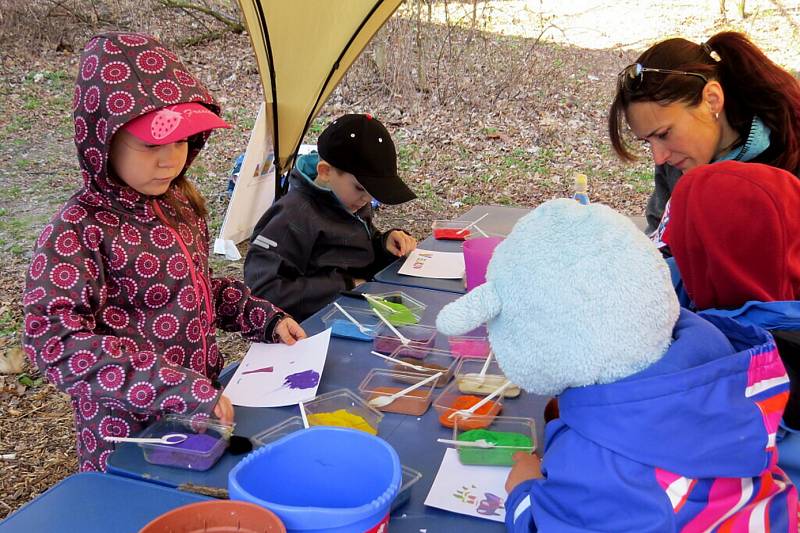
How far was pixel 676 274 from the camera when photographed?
5.13 ft

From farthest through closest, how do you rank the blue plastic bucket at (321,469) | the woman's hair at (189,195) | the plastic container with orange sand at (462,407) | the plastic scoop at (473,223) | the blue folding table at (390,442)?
the plastic scoop at (473,223)
the woman's hair at (189,195)
the plastic container with orange sand at (462,407)
the blue folding table at (390,442)
the blue plastic bucket at (321,469)

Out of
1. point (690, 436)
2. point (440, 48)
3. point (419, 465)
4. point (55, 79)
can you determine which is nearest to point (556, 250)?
point (690, 436)

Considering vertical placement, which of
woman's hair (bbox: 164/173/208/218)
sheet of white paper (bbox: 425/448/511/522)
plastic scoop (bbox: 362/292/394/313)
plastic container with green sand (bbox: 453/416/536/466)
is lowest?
sheet of white paper (bbox: 425/448/511/522)

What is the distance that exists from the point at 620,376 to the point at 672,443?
0.10 meters

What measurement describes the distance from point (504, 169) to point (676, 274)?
4.39m

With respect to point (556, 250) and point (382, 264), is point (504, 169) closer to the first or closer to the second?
point (382, 264)

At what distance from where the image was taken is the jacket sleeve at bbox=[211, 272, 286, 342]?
1.70 metres

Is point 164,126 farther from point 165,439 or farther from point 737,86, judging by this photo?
point 737,86

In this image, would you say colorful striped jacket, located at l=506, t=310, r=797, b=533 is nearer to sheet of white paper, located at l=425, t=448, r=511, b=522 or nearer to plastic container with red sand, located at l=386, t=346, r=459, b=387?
sheet of white paper, located at l=425, t=448, r=511, b=522

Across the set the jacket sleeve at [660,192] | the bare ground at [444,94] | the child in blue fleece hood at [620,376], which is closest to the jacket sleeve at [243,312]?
the child in blue fleece hood at [620,376]

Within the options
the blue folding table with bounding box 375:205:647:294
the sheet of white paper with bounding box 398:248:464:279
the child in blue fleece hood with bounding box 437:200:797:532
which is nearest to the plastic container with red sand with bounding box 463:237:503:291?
the blue folding table with bounding box 375:205:647:294

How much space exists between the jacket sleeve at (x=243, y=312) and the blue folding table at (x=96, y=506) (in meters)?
0.58

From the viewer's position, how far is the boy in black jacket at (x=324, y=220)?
7.15 ft

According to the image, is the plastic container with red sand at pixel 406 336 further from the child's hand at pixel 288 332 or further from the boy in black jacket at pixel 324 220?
the boy in black jacket at pixel 324 220
